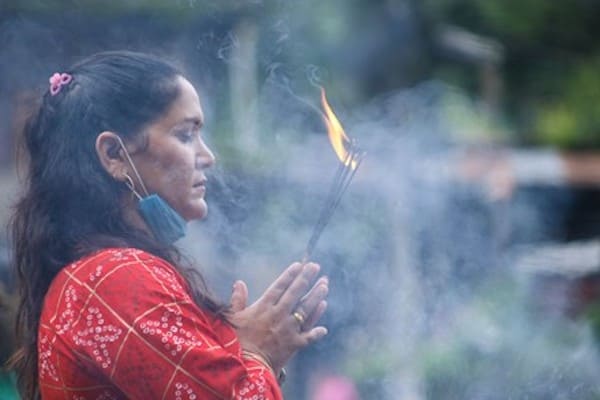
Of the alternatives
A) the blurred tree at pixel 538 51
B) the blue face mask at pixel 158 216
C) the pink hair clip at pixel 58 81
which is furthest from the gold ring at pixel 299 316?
the blurred tree at pixel 538 51

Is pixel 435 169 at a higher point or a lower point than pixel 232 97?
lower

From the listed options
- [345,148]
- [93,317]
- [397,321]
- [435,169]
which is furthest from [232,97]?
[435,169]

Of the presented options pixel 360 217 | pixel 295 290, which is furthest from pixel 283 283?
pixel 360 217

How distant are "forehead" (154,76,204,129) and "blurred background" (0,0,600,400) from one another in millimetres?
375

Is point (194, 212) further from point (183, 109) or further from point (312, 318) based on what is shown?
point (312, 318)

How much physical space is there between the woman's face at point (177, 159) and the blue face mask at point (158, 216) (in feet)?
0.06

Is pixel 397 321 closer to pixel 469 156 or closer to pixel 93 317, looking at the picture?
pixel 93 317

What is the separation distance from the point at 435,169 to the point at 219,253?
11.7ft

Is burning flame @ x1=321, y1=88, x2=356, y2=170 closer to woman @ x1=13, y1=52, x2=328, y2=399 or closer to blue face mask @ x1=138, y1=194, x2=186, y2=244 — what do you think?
woman @ x1=13, y1=52, x2=328, y2=399

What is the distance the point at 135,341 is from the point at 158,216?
0.93ft

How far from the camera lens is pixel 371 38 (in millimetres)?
15477

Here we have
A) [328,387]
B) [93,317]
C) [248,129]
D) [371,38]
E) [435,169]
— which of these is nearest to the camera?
[93,317]

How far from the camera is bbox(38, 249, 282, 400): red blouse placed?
6.50ft

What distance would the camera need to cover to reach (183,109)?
225 cm
